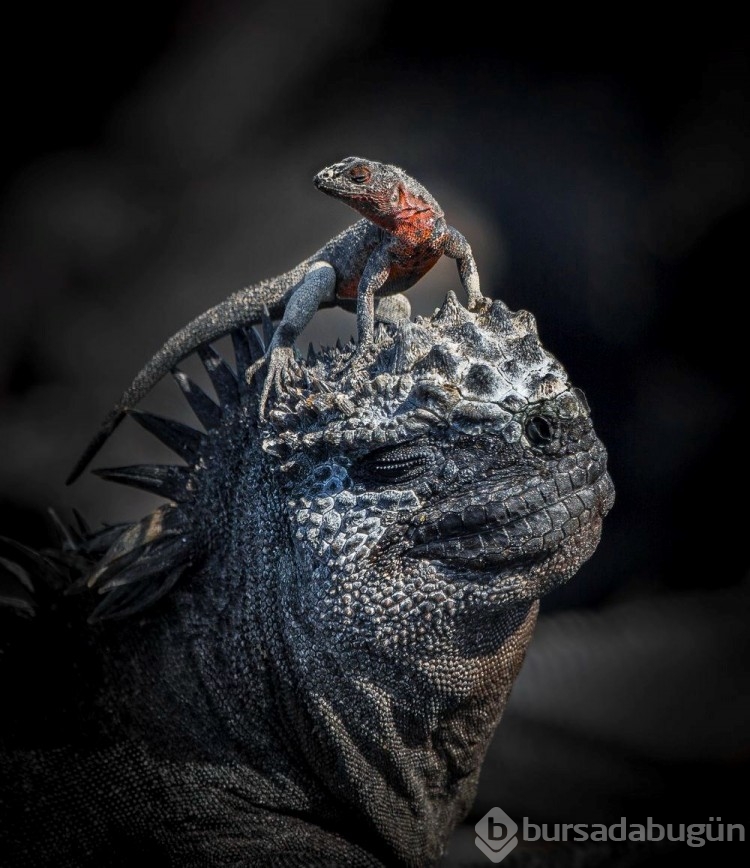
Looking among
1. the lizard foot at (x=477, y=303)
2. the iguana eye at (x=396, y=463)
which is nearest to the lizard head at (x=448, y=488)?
the iguana eye at (x=396, y=463)

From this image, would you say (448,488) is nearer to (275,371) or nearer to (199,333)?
(275,371)

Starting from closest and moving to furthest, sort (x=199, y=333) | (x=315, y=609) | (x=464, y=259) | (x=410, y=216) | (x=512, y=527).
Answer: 1. (x=512, y=527)
2. (x=315, y=609)
3. (x=410, y=216)
4. (x=464, y=259)
5. (x=199, y=333)

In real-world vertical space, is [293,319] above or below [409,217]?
below

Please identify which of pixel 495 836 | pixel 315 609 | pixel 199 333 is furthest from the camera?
pixel 495 836

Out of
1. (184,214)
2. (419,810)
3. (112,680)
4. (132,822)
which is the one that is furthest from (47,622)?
(184,214)

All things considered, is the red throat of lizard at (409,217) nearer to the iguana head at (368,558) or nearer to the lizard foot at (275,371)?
the iguana head at (368,558)

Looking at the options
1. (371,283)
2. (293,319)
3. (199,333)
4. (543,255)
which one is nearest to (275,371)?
(293,319)

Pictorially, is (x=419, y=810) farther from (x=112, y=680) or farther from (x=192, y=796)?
(x=112, y=680)

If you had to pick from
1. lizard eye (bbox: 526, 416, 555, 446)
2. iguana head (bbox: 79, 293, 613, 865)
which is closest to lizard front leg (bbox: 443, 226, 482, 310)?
iguana head (bbox: 79, 293, 613, 865)

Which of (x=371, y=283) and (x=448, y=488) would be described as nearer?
(x=448, y=488)
